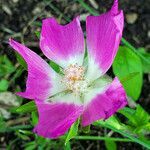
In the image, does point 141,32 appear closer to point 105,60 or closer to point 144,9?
point 144,9

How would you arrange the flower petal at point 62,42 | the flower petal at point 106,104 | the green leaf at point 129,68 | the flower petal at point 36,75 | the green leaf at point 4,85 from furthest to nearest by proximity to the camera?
the green leaf at point 4,85
the green leaf at point 129,68
the flower petal at point 62,42
the flower petal at point 36,75
the flower petal at point 106,104

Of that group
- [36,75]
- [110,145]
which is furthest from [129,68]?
[36,75]

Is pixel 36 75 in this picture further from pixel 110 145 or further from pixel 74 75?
pixel 110 145

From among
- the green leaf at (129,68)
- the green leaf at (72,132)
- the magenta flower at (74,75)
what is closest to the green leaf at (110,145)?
the green leaf at (129,68)

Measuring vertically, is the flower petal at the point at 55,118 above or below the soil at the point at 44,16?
below

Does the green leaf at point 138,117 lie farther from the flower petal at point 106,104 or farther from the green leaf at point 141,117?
the flower petal at point 106,104

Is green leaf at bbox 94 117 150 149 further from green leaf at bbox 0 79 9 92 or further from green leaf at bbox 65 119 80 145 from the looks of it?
green leaf at bbox 0 79 9 92

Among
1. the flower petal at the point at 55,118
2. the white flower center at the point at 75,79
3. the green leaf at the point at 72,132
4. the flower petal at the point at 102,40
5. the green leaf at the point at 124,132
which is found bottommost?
the green leaf at the point at 124,132
